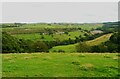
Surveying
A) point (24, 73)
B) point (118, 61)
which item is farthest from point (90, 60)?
point (24, 73)

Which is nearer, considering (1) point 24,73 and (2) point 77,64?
(1) point 24,73

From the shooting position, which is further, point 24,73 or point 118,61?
point 118,61

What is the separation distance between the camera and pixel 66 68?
21.6 meters

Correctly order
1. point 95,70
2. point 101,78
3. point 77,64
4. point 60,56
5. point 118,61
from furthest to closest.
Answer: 1. point 60,56
2. point 118,61
3. point 77,64
4. point 95,70
5. point 101,78

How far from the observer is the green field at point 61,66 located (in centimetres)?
2007

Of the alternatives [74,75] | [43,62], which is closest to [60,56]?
A: [43,62]

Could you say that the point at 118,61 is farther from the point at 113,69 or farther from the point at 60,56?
the point at 60,56

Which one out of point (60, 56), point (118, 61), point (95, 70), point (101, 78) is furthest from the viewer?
point (60, 56)

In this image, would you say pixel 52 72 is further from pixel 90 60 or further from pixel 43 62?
pixel 90 60

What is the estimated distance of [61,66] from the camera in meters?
22.1

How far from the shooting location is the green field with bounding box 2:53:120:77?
790 inches

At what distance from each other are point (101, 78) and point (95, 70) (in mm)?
1922

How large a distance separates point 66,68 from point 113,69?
12.8 ft

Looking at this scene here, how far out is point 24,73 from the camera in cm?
1992
